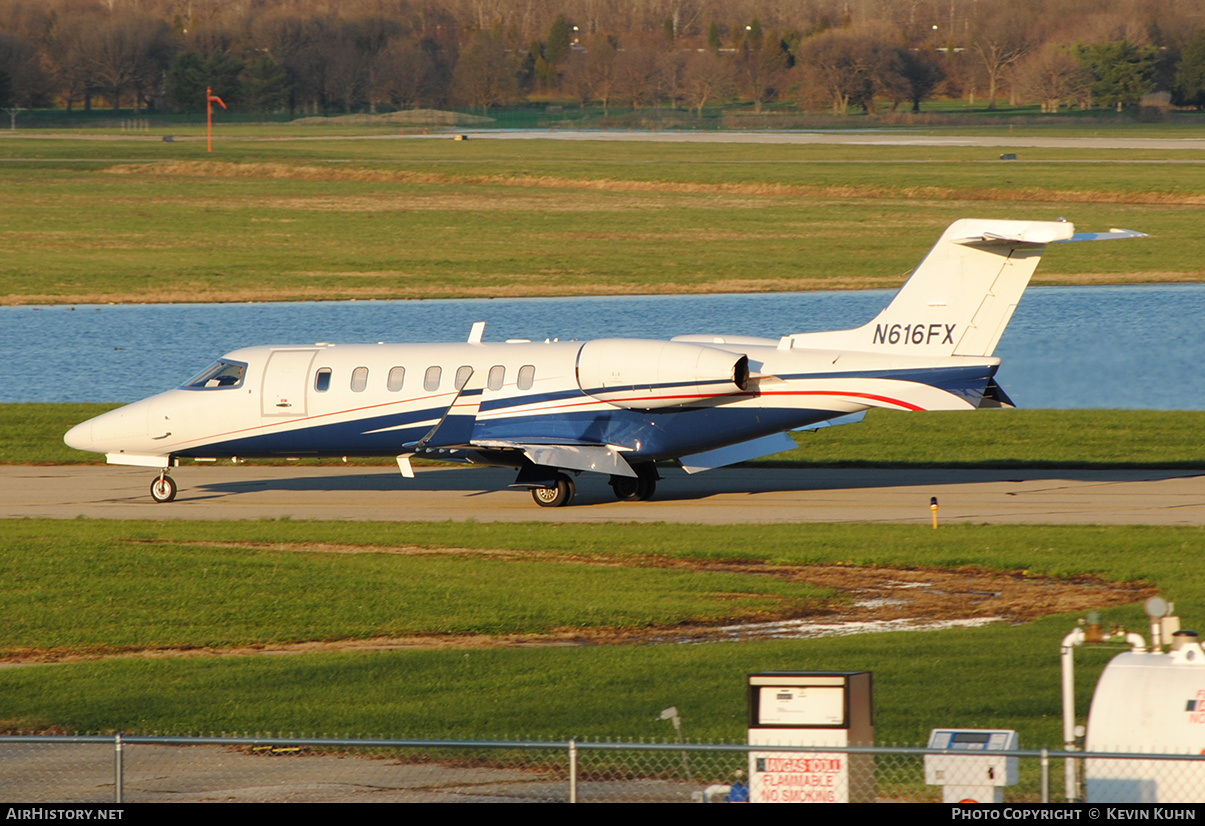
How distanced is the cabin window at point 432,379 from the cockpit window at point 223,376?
400 centimetres

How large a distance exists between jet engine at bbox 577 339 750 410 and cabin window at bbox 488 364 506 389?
1.55 metres

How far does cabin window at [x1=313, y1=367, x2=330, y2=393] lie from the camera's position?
31.4m

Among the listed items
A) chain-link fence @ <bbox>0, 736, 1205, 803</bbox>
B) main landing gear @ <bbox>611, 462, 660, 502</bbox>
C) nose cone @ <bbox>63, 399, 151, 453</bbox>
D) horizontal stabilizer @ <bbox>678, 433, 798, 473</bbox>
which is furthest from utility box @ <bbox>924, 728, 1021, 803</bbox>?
nose cone @ <bbox>63, 399, 151, 453</bbox>

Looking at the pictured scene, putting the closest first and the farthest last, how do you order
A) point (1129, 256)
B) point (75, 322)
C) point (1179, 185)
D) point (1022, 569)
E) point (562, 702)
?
1. point (562, 702)
2. point (1022, 569)
3. point (75, 322)
4. point (1129, 256)
5. point (1179, 185)

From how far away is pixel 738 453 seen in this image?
31.6m

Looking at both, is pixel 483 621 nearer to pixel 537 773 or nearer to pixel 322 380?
pixel 537 773

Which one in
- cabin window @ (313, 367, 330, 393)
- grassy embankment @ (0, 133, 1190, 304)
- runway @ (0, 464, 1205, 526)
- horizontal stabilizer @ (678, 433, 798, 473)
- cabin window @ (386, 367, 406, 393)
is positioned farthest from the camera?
grassy embankment @ (0, 133, 1190, 304)

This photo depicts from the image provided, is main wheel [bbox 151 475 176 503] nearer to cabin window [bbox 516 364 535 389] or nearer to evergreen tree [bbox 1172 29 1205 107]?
cabin window [bbox 516 364 535 389]

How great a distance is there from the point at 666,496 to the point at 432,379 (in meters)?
5.45

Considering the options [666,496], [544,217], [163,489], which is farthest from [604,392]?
[544,217]

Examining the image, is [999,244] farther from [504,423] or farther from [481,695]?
[481,695]

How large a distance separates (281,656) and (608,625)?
434 centimetres

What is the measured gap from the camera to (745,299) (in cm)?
6400
